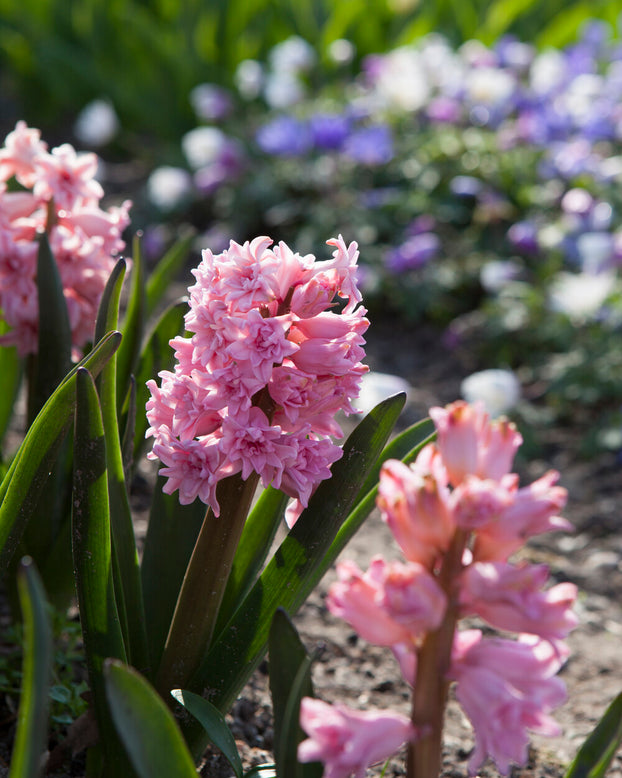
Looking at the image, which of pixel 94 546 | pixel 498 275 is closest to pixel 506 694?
pixel 94 546

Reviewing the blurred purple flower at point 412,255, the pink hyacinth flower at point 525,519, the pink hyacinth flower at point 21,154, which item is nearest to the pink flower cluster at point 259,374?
the pink hyacinth flower at point 525,519

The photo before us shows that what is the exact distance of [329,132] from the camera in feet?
12.7

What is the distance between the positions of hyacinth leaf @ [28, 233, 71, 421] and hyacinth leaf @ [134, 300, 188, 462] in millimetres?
126

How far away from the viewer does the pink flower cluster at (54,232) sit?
1502mm

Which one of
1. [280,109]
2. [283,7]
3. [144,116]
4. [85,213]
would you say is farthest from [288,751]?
[283,7]

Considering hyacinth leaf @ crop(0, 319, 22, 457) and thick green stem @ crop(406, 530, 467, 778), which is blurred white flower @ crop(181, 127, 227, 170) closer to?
hyacinth leaf @ crop(0, 319, 22, 457)

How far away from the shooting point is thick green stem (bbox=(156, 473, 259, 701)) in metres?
1.08

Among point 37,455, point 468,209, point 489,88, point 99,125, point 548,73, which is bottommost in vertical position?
point 37,455

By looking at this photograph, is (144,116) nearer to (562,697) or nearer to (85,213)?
(85,213)

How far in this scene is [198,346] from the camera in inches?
38.7

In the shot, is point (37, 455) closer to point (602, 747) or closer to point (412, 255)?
point (602, 747)

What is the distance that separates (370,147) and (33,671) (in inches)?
132

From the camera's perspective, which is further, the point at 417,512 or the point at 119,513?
the point at 119,513

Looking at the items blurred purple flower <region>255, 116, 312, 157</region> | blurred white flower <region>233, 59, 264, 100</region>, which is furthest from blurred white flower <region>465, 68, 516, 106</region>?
blurred white flower <region>233, 59, 264, 100</region>
